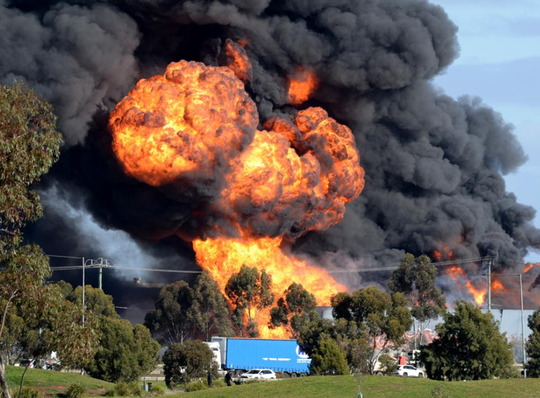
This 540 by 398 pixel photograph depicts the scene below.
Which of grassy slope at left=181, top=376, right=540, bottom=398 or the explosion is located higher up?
the explosion

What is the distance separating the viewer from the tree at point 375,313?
247ft

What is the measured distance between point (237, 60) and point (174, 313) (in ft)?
102

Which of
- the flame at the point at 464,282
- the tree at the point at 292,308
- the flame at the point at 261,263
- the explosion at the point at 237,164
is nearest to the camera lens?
the explosion at the point at 237,164

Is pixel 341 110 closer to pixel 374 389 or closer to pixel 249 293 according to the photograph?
pixel 249 293

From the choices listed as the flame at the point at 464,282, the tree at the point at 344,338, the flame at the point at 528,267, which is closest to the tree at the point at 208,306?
the flame at the point at 464,282

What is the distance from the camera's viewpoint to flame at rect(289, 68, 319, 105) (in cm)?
12106

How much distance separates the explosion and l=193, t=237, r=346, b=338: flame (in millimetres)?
135

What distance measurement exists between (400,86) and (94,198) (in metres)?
41.2

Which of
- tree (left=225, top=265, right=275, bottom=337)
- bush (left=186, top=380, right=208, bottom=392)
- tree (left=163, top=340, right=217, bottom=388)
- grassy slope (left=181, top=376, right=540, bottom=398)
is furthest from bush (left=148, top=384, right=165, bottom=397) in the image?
tree (left=225, top=265, right=275, bottom=337)

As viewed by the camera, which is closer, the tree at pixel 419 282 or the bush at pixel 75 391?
the bush at pixel 75 391

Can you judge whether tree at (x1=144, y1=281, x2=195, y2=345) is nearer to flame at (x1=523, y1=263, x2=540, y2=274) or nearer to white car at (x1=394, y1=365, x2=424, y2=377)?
white car at (x1=394, y1=365, x2=424, y2=377)

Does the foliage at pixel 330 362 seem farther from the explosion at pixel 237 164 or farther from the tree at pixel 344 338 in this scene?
the explosion at pixel 237 164

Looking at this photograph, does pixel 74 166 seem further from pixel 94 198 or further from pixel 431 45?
pixel 431 45

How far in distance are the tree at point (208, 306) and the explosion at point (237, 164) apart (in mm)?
3017
